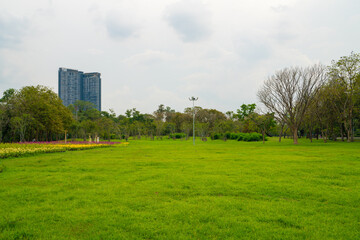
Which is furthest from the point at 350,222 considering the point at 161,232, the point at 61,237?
the point at 61,237

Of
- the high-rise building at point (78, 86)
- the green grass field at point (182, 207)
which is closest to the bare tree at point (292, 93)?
the green grass field at point (182, 207)

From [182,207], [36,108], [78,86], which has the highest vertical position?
[78,86]

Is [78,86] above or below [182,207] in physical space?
above

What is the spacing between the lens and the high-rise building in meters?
133

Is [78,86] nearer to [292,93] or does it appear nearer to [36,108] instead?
[36,108]

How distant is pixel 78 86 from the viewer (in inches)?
5428

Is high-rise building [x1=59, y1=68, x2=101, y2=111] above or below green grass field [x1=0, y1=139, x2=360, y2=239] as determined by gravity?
above

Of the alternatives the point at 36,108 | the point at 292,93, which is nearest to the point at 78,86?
the point at 36,108

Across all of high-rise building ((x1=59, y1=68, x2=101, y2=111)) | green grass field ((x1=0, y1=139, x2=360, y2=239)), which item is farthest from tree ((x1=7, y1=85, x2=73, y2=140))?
high-rise building ((x1=59, y1=68, x2=101, y2=111))

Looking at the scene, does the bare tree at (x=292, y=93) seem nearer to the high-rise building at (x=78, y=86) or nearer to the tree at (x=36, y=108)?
the tree at (x=36, y=108)

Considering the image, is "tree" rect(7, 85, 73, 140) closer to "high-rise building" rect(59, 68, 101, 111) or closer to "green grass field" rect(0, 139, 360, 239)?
"green grass field" rect(0, 139, 360, 239)

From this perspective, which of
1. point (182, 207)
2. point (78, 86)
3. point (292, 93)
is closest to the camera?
point (182, 207)

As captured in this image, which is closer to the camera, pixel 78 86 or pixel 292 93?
pixel 292 93

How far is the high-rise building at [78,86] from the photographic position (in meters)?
133
